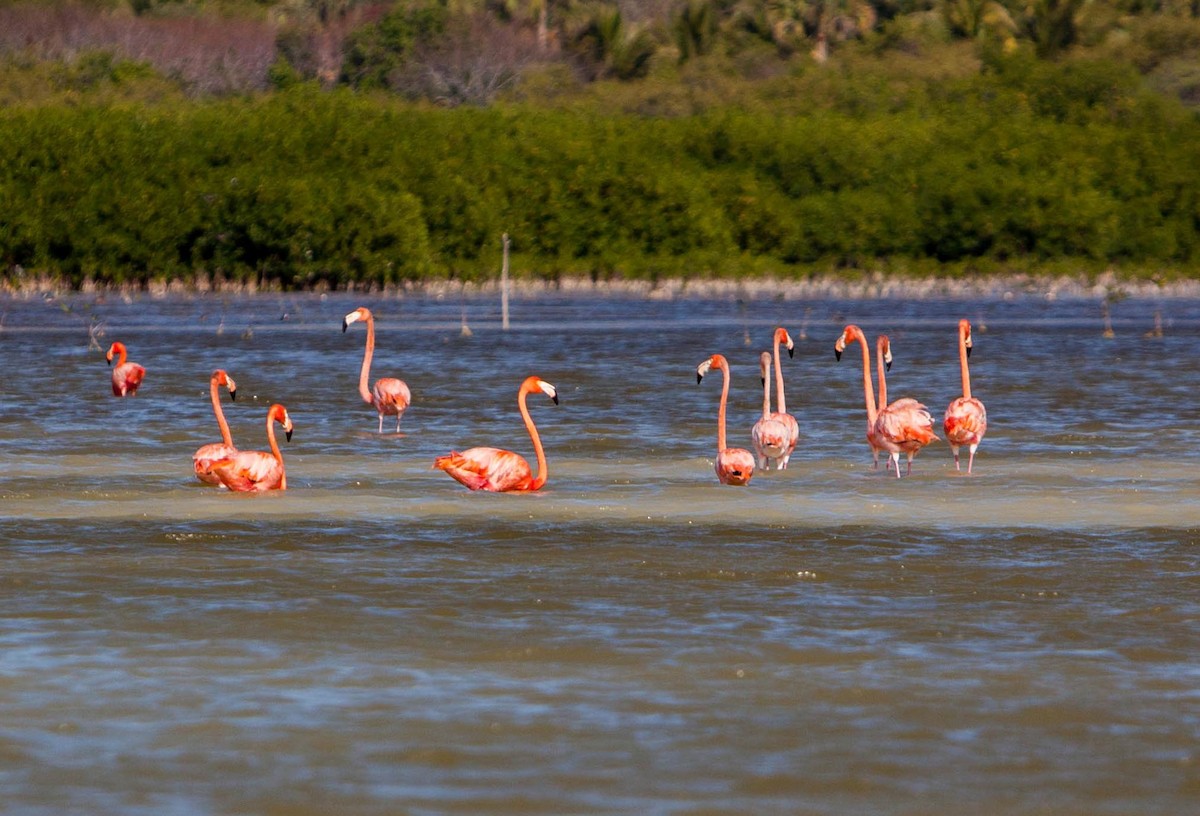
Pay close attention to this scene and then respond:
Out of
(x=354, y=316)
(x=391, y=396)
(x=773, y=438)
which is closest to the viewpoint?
(x=773, y=438)

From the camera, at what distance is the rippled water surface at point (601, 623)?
19.2ft

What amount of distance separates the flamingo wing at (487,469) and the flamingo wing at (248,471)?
2.85 feet

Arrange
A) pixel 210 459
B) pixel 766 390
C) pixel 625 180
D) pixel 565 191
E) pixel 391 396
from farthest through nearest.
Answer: pixel 565 191 < pixel 625 180 < pixel 391 396 < pixel 766 390 < pixel 210 459

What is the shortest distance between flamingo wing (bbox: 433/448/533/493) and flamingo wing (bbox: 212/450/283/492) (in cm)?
87

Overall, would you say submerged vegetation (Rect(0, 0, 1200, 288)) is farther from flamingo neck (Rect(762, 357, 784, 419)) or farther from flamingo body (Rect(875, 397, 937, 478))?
flamingo body (Rect(875, 397, 937, 478))

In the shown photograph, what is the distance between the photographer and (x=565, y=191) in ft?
162

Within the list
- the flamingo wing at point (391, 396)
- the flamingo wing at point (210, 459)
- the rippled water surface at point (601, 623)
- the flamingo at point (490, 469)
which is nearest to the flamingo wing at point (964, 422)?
the rippled water surface at point (601, 623)

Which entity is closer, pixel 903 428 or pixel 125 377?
pixel 903 428

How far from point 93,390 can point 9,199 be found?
1040 inches

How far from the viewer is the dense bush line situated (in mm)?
43875

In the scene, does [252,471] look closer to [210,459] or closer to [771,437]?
[210,459]

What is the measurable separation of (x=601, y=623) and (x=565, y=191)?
41.8 meters

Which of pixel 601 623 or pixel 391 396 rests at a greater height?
pixel 391 396

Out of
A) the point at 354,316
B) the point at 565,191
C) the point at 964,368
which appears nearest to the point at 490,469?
the point at 964,368
